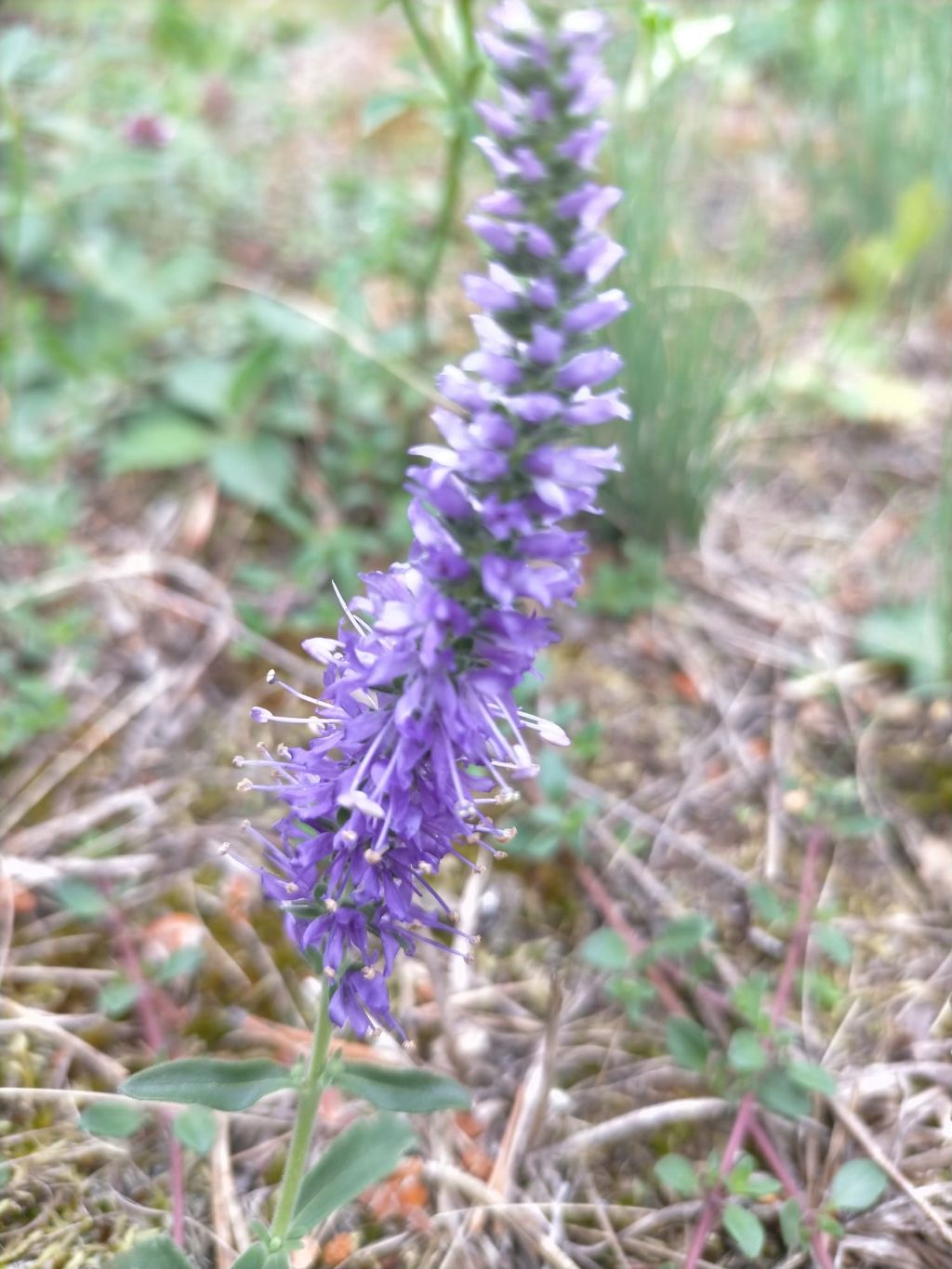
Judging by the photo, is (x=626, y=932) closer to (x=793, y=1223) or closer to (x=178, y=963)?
(x=793, y=1223)

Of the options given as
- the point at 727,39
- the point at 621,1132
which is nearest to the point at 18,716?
the point at 621,1132

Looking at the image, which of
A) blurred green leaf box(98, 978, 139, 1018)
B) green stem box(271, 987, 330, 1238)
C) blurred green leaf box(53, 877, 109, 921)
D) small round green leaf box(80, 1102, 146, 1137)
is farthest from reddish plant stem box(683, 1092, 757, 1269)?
blurred green leaf box(53, 877, 109, 921)

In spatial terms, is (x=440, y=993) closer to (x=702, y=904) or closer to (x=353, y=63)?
(x=702, y=904)

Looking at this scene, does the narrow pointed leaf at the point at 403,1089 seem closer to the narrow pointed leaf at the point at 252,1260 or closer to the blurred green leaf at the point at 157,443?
the narrow pointed leaf at the point at 252,1260

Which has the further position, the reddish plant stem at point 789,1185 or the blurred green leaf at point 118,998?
the blurred green leaf at point 118,998

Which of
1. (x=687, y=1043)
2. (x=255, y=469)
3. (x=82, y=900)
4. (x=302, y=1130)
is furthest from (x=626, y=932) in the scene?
(x=255, y=469)

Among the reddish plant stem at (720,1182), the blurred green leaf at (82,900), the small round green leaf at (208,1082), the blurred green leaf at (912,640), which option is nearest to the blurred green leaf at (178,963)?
the blurred green leaf at (82,900)

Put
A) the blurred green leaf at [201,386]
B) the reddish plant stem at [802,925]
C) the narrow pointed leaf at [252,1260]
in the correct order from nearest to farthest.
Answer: the narrow pointed leaf at [252,1260], the reddish plant stem at [802,925], the blurred green leaf at [201,386]

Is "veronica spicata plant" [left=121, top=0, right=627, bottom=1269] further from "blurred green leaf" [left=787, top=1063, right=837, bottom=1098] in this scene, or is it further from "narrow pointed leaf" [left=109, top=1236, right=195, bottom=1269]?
"blurred green leaf" [left=787, top=1063, right=837, bottom=1098]
